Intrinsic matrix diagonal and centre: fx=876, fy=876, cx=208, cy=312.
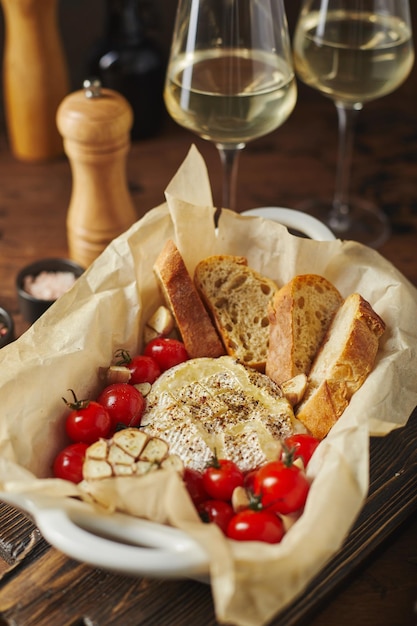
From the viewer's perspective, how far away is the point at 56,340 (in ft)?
4.29

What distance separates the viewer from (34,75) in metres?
2.04

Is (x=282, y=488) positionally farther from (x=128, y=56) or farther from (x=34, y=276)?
(x=128, y=56)

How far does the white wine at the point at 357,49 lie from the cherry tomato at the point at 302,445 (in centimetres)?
81

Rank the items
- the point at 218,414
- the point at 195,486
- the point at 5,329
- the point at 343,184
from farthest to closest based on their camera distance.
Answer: the point at 343,184 → the point at 5,329 → the point at 218,414 → the point at 195,486

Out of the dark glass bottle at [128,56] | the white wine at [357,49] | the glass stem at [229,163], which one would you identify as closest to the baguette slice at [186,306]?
the glass stem at [229,163]

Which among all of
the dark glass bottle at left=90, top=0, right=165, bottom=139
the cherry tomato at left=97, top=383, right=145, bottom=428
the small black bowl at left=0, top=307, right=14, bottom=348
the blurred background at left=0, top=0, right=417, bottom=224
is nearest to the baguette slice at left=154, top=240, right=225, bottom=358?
the cherry tomato at left=97, top=383, right=145, bottom=428

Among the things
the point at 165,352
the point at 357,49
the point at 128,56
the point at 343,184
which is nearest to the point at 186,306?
the point at 165,352

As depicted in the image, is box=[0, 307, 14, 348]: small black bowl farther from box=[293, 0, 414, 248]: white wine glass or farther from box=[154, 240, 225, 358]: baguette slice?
box=[293, 0, 414, 248]: white wine glass

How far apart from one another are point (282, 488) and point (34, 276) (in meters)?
0.80

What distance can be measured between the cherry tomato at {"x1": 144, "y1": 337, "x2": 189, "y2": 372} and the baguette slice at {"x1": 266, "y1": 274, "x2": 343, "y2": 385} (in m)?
0.14

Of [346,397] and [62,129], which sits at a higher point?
[62,129]

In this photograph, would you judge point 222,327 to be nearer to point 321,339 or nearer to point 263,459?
point 321,339

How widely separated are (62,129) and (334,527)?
998 mm

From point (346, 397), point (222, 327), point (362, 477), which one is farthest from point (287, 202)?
point (362, 477)
